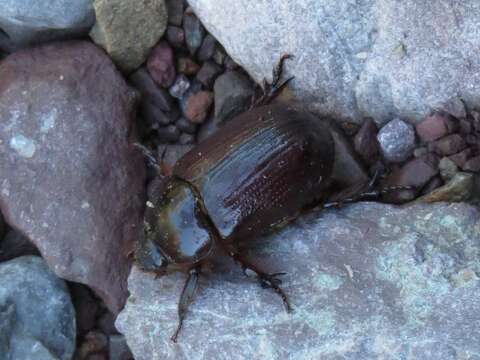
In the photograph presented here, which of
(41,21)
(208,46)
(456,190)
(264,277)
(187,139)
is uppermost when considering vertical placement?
(41,21)

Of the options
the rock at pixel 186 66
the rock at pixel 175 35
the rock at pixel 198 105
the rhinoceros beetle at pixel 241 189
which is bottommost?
the rhinoceros beetle at pixel 241 189

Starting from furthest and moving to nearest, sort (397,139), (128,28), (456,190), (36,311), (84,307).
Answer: (84,307)
(128,28)
(36,311)
(397,139)
(456,190)

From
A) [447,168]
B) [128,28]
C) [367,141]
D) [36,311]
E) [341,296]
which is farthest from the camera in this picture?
[128,28]

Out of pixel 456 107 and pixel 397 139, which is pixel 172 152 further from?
pixel 456 107

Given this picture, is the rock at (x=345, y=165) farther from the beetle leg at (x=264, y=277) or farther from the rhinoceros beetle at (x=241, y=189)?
the beetle leg at (x=264, y=277)

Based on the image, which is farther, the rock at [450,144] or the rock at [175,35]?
the rock at [175,35]

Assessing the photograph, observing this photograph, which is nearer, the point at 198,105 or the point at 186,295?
the point at 186,295

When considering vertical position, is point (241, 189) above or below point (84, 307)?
above

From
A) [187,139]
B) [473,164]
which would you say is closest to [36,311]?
[187,139]

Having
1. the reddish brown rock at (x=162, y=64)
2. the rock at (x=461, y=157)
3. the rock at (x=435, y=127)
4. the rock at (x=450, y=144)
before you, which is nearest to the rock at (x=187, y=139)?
the reddish brown rock at (x=162, y=64)
